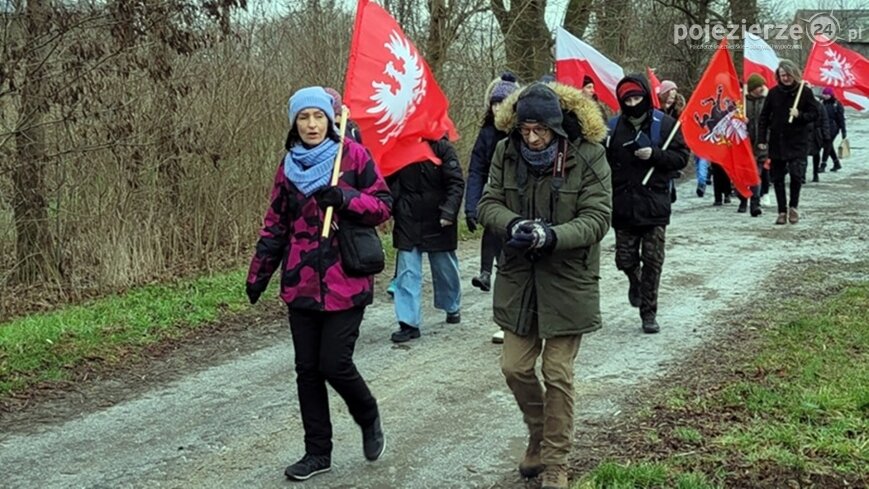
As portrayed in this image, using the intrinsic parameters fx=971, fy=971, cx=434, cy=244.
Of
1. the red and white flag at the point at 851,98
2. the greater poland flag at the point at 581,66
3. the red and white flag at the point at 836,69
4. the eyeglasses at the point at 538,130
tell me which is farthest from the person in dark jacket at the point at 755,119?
the eyeglasses at the point at 538,130

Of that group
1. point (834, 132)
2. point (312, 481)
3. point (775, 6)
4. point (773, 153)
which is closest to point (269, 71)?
point (773, 153)

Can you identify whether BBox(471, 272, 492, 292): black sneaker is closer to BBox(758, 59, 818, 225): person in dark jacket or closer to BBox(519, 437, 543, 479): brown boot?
BBox(519, 437, 543, 479): brown boot

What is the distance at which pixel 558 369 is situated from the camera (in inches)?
175

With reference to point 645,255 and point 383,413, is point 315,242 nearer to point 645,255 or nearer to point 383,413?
point 383,413

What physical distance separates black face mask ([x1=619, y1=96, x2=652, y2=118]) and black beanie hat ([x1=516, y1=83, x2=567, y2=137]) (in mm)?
3259

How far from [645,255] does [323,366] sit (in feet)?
12.1

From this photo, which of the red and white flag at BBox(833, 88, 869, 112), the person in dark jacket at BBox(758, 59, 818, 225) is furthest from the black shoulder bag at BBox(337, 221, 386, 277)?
the red and white flag at BBox(833, 88, 869, 112)

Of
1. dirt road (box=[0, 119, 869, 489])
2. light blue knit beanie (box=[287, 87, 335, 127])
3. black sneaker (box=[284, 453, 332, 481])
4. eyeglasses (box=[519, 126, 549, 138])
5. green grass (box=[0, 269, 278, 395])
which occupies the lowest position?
dirt road (box=[0, 119, 869, 489])

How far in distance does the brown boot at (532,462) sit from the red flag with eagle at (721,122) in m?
4.82

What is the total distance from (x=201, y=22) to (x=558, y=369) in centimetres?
577

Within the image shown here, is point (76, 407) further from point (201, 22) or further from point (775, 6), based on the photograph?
point (775, 6)

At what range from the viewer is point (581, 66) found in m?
11.5

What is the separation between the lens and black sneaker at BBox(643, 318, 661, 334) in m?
7.62

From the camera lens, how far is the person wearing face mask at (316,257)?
15.1 ft
